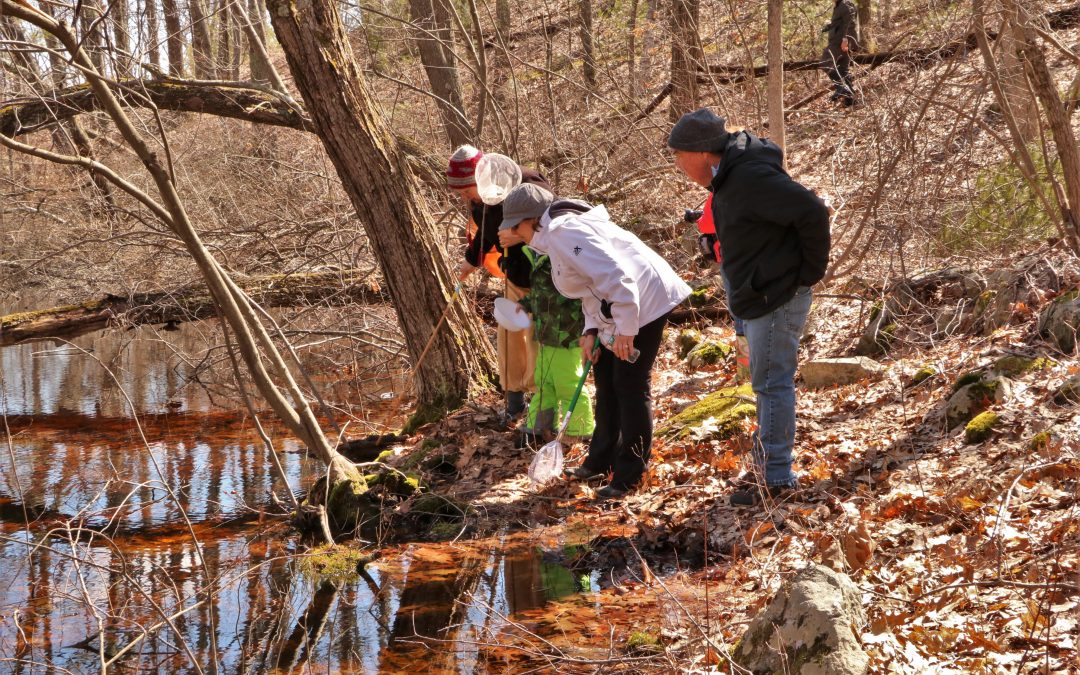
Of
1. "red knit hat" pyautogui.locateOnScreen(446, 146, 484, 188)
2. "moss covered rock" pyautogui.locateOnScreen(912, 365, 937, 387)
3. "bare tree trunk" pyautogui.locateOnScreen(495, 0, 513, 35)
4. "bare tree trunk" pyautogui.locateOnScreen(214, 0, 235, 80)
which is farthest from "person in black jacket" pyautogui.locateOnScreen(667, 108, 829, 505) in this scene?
"bare tree trunk" pyautogui.locateOnScreen(495, 0, 513, 35)

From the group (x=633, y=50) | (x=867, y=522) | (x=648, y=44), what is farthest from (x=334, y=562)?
(x=648, y=44)

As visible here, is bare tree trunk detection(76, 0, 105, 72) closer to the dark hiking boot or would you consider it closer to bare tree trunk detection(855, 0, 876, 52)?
the dark hiking boot

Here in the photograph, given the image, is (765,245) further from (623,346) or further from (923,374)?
(923,374)

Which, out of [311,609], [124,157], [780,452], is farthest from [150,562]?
[124,157]

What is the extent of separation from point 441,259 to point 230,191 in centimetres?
546

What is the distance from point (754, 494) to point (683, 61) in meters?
7.72

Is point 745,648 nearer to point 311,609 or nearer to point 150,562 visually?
point 311,609

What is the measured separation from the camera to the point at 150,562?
5527 mm

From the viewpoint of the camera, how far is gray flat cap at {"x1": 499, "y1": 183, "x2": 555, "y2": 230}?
202 inches

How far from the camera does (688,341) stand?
351 inches

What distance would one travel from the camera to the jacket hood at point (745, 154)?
175 inches

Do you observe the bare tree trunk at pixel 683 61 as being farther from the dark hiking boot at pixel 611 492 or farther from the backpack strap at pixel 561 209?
the dark hiking boot at pixel 611 492

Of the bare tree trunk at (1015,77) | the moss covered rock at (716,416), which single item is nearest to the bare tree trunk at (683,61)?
the bare tree trunk at (1015,77)

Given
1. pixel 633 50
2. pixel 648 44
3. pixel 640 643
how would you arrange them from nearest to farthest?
pixel 640 643 < pixel 633 50 < pixel 648 44
